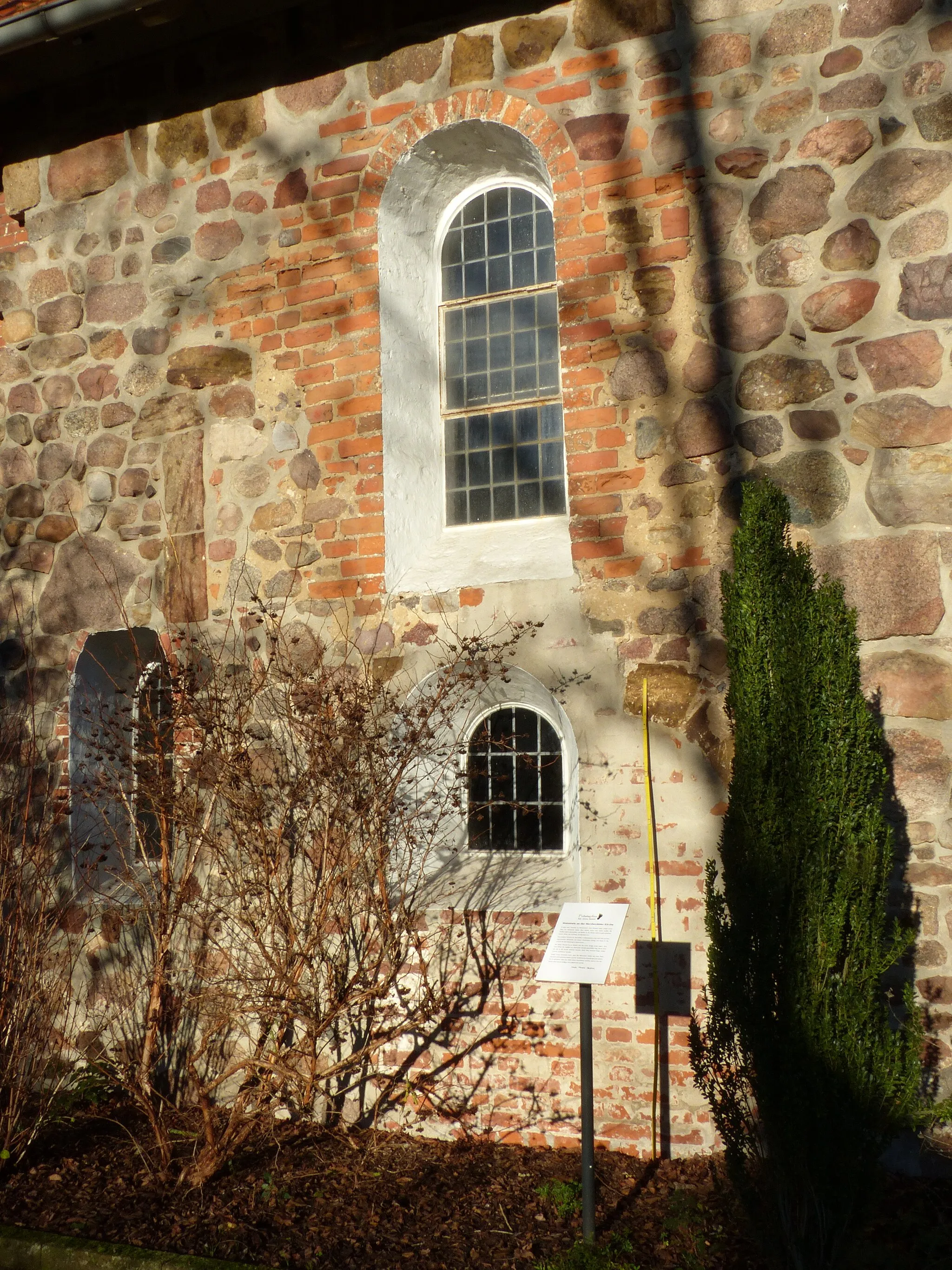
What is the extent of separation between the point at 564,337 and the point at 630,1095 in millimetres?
3367

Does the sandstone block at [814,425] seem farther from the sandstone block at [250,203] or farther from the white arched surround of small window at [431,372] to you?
the sandstone block at [250,203]

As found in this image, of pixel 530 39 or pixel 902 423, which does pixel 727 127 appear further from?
pixel 902 423

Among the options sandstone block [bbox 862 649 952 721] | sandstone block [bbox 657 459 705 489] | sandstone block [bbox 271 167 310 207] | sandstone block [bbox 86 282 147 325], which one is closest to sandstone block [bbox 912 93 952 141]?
sandstone block [bbox 657 459 705 489]

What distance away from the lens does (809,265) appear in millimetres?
4934

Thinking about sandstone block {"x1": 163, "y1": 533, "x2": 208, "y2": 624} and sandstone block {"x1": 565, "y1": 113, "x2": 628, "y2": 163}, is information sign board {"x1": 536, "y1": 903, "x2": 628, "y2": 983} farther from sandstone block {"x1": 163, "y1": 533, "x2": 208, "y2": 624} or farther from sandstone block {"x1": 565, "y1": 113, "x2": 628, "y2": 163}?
sandstone block {"x1": 565, "y1": 113, "x2": 628, "y2": 163}

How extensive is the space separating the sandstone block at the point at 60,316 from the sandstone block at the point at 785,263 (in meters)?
3.82

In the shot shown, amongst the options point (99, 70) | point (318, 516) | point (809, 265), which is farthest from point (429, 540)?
point (99, 70)

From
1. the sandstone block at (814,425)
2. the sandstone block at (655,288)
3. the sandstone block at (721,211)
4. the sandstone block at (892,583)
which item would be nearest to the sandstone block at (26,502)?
the sandstone block at (655,288)

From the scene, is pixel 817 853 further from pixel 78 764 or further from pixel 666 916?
pixel 78 764

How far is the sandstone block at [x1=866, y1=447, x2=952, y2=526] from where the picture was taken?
466 cm

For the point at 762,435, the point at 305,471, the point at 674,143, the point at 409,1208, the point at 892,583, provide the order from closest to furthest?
the point at 409,1208 < the point at 892,583 < the point at 762,435 < the point at 674,143 < the point at 305,471

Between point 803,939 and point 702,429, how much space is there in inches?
87.5

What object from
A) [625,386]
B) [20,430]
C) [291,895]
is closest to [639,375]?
[625,386]

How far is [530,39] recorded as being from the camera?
216 inches
